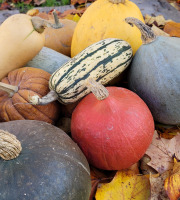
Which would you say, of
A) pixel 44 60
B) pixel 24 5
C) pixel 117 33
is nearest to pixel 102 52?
pixel 117 33

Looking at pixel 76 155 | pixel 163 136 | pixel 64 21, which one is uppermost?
pixel 64 21

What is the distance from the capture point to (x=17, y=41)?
1.59 metres

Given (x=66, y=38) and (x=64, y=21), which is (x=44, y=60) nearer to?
(x=66, y=38)

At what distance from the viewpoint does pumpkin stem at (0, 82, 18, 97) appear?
1404mm

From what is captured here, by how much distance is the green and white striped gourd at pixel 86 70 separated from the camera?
4.69ft

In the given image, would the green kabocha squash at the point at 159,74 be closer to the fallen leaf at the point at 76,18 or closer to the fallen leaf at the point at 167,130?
the fallen leaf at the point at 167,130

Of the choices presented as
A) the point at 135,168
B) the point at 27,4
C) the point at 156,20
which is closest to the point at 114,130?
the point at 135,168

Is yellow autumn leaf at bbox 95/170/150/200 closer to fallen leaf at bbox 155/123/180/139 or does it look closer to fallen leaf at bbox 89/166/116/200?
fallen leaf at bbox 89/166/116/200

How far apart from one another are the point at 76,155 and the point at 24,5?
3.37m

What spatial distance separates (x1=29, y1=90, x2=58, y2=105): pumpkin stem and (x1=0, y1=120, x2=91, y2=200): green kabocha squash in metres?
0.17

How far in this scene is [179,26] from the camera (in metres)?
2.46

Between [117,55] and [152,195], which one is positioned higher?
[117,55]

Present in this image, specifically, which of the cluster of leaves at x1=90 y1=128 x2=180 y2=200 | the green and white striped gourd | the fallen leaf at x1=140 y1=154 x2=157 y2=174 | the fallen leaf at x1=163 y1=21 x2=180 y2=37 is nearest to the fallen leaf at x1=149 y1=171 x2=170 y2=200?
the cluster of leaves at x1=90 y1=128 x2=180 y2=200

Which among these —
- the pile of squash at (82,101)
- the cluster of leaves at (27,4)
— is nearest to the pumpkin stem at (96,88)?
the pile of squash at (82,101)
